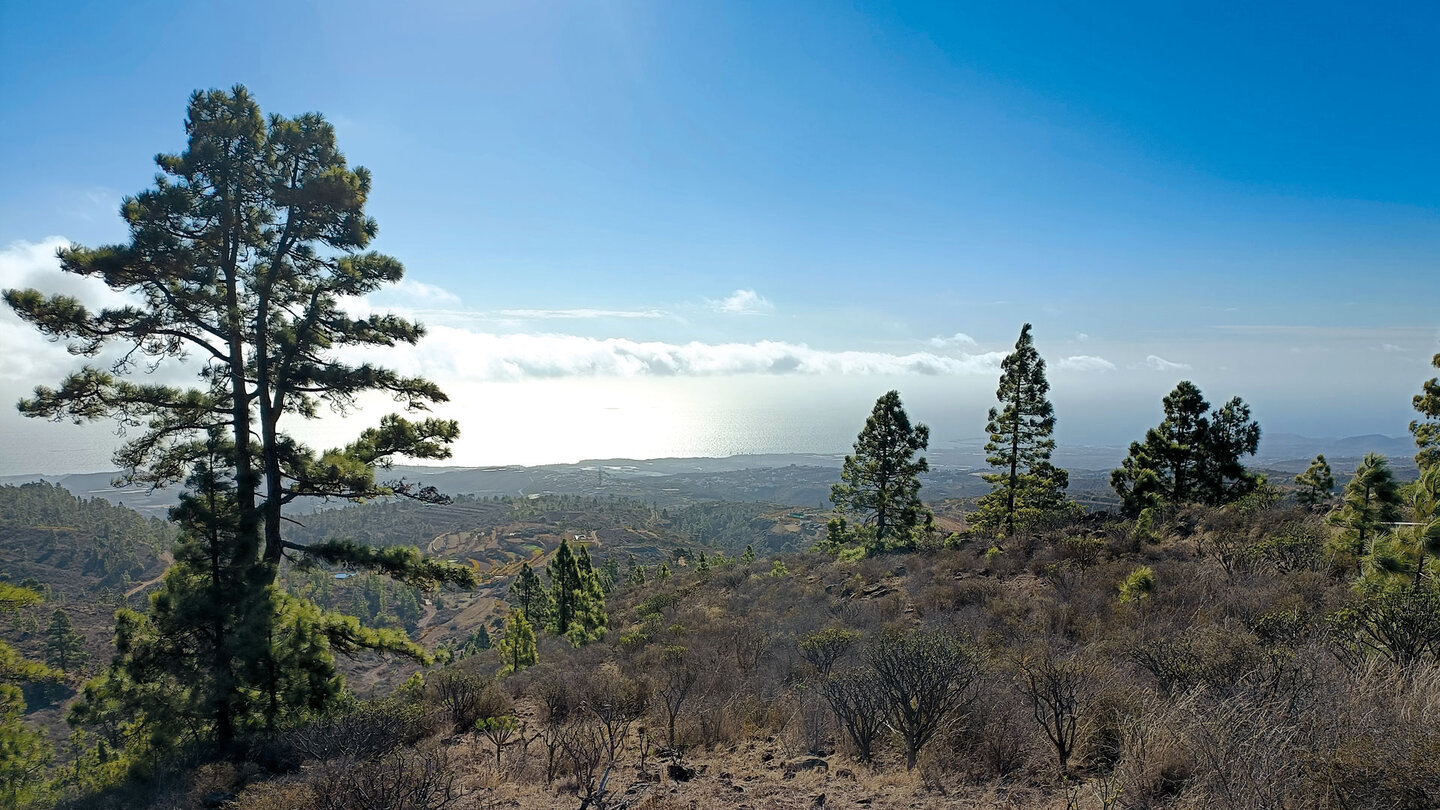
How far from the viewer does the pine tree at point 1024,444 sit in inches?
939

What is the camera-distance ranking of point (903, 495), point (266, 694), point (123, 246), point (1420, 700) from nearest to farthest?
point (1420, 700)
point (123, 246)
point (266, 694)
point (903, 495)

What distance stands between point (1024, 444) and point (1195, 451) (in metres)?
8.29

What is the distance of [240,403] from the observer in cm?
841

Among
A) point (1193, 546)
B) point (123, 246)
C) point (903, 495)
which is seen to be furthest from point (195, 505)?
point (903, 495)

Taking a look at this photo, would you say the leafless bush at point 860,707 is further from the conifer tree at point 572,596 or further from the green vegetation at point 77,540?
the green vegetation at point 77,540

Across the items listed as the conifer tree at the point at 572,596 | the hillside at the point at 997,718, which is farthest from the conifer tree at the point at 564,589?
the hillside at the point at 997,718

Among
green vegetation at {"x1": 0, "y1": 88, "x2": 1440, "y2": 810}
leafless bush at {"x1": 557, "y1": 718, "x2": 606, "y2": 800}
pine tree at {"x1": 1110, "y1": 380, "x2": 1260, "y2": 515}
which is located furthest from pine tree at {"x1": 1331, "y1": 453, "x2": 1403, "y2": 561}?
pine tree at {"x1": 1110, "y1": 380, "x2": 1260, "y2": 515}

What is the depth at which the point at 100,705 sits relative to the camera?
837 cm

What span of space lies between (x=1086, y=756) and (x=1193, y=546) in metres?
12.2

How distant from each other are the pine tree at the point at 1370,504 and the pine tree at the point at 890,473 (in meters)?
17.8

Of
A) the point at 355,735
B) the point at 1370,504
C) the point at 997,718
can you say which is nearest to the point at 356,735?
the point at 355,735

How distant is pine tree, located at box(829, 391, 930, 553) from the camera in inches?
1073

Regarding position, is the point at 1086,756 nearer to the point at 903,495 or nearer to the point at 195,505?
the point at 195,505

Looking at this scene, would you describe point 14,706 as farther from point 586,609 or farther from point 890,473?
point 890,473
